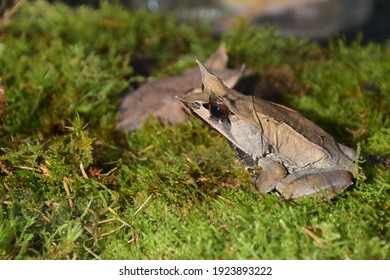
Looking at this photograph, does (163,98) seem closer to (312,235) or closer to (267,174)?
(267,174)

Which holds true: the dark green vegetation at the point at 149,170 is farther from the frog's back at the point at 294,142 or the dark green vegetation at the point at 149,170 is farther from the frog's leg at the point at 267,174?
the frog's back at the point at 294,142

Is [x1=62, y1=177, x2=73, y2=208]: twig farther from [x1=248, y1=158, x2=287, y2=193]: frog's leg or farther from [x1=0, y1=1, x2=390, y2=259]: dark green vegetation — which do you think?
[x1=248, y1=158, x2=287, y2=193]: frog's leg

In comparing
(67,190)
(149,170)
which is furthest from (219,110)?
(67,190)

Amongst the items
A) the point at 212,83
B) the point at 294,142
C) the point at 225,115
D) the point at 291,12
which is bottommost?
the point at 291,12

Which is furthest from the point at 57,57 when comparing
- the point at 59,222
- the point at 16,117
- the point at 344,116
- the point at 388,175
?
the point at 388,175

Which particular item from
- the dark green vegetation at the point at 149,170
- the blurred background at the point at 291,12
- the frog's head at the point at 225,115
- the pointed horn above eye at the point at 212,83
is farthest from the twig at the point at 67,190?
the blurred background at the point at 291,12

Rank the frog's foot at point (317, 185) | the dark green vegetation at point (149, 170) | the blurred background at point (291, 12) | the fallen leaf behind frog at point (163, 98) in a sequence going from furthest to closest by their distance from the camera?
1. the blurred background at point (291, 12)
2. the fallen leaf behind frog at point (163, 98)
3. the frog's foot at point (317, 185)
4. the dark green vegetation at point (149, 170)
